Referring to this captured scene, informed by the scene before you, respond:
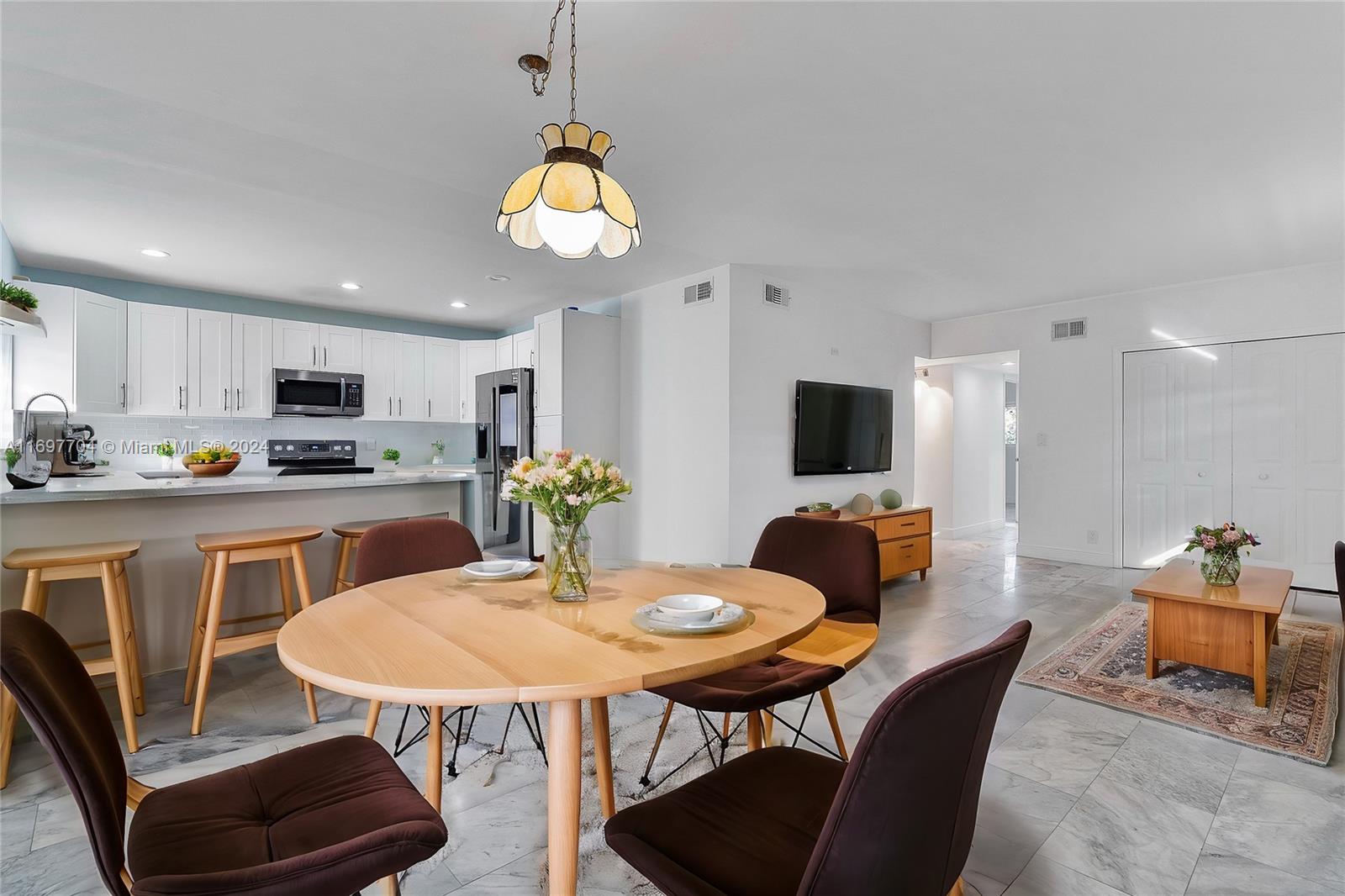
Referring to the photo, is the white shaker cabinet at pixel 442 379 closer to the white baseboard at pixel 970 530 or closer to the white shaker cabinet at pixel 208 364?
the white shaker cabinet at pixel 208 364

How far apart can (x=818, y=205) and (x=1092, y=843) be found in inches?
119

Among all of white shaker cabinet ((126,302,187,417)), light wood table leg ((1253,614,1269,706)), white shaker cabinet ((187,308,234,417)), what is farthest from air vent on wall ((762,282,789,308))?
white shaker cabinet ((126,302,187,417))

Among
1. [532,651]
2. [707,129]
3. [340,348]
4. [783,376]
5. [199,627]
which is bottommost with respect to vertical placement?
[199,627]

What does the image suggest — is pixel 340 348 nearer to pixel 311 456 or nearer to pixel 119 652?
pixel 311 456

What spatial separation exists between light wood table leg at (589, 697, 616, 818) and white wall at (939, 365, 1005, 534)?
6.89 m

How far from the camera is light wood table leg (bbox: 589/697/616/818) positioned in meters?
1.79

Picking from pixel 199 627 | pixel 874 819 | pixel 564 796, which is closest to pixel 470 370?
pixel 199 627

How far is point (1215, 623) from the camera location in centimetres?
294

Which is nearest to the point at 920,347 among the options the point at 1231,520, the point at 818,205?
the point at 1231,520

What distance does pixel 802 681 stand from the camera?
1.73 m

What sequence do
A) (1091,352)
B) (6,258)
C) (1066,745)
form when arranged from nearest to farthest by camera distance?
(1066,745) → (6,258) → (1091,352)

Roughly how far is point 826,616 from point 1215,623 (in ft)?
7.01

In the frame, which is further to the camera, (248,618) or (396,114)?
(248,618)

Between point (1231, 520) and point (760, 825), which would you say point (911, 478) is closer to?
point (1231, 520)
